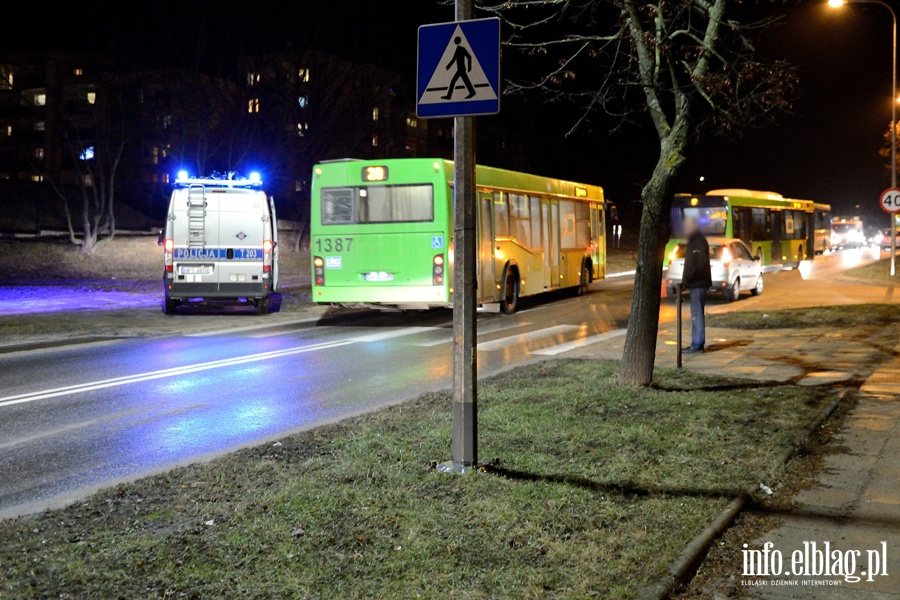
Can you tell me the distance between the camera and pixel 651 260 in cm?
1011

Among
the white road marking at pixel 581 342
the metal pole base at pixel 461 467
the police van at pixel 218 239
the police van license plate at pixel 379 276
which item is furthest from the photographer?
the police van at pixel 218 239

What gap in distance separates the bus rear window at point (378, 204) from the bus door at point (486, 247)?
168 centimetres

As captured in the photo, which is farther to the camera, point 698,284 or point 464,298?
point 698,284

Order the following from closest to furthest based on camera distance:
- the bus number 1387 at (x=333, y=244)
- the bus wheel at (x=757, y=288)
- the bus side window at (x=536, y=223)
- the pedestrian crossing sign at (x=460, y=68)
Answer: the pedestrian crossing sign at (x=460, y=68) → the bus number 1387 at (x=333, y=244) → the bus side window at (x=536, y=223) → the bus wheel at (x=757, y=288)

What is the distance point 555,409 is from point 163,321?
37.9 ft

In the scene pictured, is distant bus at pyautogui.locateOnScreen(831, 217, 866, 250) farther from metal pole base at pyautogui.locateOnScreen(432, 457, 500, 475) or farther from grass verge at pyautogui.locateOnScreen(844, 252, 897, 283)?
metal pole base at pyautogui.locateOnScreen(432, 457, 500, 475)

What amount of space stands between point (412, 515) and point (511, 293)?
1552 centimetres

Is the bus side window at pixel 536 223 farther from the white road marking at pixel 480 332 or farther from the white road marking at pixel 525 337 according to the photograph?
the white road marking at pixel 525 337

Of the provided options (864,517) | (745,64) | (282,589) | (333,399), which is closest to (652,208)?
(745,64)

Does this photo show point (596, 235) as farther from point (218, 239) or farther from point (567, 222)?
point (218, 239)

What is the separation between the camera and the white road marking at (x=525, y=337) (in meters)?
15.0

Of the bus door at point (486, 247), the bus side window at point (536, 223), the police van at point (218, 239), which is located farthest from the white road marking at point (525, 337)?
the police van at point (218, 239)

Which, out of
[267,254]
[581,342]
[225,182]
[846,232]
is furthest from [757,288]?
[846,232]

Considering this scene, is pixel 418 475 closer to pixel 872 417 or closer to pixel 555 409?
pixel 555 409
